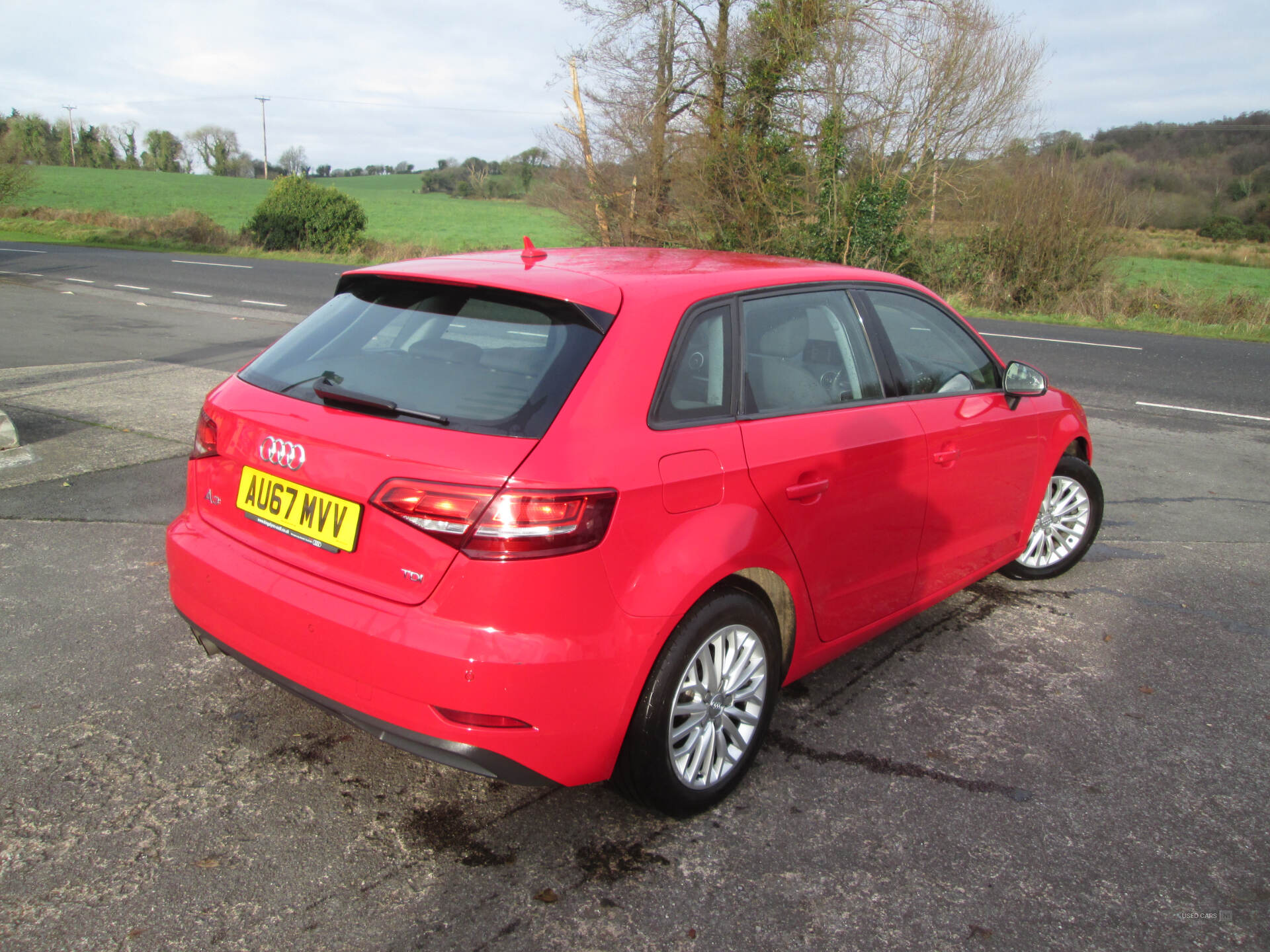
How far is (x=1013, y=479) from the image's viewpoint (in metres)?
4.14

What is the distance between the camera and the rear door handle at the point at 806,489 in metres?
2.87

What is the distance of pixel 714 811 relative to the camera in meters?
2.82

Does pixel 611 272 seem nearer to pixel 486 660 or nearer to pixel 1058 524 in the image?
pixel 486 660

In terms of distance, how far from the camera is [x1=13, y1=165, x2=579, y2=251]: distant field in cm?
4744

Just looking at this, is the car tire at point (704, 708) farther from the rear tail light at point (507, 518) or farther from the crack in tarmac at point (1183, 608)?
the crack in tarmac at point (1183, 608)

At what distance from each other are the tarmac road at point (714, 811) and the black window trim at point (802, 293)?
111 cm

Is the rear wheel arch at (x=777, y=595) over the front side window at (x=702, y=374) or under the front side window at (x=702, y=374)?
under

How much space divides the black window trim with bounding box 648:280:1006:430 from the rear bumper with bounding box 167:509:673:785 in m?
0.56

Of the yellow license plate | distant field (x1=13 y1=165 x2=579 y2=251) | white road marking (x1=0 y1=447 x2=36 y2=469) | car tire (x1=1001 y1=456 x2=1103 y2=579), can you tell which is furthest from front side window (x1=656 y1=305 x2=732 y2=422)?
distant field (x1=13 y1=165 x2=579 y2=251)

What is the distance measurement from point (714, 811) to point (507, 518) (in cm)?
Result: 119

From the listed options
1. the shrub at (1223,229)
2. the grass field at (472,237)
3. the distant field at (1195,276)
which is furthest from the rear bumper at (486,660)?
the shrub at (1223,229)

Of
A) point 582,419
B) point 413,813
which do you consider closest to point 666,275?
point 582,419

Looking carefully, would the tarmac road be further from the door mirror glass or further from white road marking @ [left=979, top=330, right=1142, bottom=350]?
white road marking @ [left=979, top=330, right=1142, bottom=350]

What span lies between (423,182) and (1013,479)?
339ft
